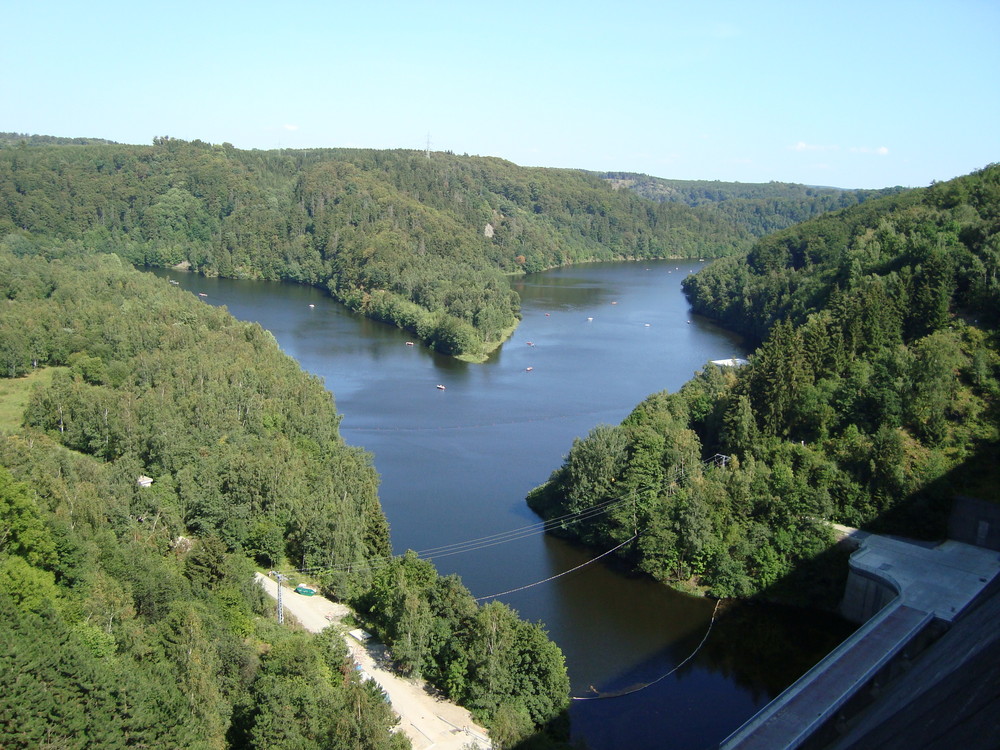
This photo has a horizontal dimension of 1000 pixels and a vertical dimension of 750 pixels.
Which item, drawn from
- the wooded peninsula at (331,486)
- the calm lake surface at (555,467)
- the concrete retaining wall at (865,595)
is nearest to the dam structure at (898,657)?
the concrete retaining wall at (865,595)

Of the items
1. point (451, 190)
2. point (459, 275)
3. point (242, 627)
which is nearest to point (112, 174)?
point (451, 190)

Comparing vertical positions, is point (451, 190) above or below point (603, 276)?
above

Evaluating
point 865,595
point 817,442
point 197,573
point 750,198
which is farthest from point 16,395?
point 750,198

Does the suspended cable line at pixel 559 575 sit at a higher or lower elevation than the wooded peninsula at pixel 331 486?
lower

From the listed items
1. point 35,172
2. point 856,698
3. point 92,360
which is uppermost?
point 35,172

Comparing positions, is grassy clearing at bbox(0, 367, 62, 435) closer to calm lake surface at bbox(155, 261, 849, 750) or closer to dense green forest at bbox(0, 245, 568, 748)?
dense green forest at bbox(0, 245, 568, 748)

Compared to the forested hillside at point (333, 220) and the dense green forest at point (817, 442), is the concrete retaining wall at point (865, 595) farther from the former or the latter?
the forested hillside at point (333, 220)

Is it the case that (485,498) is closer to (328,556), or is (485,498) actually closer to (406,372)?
(328,556)
